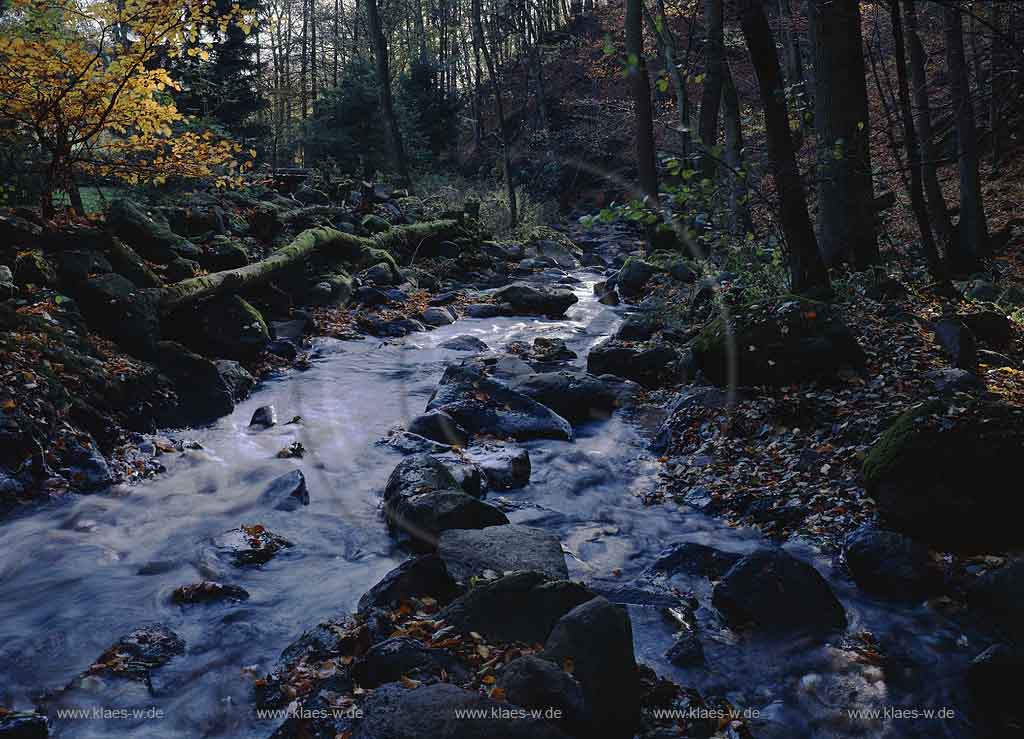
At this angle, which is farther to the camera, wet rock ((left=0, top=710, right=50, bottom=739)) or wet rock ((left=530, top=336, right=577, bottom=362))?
wet rock ((left=530, top=336, right=577, bottom=362))

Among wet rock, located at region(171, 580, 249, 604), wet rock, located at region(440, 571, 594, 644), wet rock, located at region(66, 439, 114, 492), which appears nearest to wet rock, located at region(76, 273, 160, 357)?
wet rock, located at region(66, 439, 114, 492)

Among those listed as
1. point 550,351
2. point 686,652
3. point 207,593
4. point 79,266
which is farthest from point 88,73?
point 686,652

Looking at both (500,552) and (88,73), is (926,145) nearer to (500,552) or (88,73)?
(500,552)

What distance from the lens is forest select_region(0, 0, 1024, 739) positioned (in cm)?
395

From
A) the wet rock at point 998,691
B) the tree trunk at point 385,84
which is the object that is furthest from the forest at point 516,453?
the tree trunk at point 385,84

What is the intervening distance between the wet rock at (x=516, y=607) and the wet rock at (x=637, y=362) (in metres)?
6.13

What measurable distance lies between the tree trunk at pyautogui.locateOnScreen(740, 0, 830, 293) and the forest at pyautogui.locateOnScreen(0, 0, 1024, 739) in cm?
5

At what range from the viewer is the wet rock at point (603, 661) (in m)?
3.48

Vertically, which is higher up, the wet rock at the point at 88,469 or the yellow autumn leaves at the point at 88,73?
the yellow autumn leaves at the point at 88,73

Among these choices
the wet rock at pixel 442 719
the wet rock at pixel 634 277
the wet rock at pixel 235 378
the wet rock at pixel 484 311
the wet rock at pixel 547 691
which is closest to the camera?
the wet rock at pixel 442 719

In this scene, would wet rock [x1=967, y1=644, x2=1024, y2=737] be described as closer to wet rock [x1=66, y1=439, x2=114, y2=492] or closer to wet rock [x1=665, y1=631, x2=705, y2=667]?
wet rock [x1=665, y1=631, x2=705, y2=667]

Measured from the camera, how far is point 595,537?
622 centimetres

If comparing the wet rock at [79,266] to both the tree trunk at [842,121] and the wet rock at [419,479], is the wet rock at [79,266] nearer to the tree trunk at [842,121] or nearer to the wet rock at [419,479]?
the wet rock at [419,479]

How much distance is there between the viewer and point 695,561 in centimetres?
540
